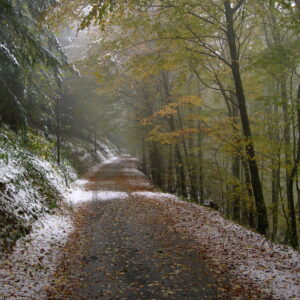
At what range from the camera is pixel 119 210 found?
11.4 meters

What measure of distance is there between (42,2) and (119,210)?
7678 millimetres

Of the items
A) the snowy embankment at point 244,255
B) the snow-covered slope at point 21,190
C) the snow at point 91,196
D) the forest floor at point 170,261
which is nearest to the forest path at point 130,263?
the forest floor at point 170,261

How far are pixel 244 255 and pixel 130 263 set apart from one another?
2534mm

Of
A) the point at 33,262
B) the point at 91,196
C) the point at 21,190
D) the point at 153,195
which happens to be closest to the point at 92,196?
the point at 91,196

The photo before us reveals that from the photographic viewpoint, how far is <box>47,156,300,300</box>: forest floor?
5.05 metres

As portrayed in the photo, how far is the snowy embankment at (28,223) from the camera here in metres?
5.33

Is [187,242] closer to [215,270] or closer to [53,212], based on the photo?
[215,270]

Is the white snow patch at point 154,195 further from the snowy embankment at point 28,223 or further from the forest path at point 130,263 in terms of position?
the snowy embankment at point 28,223

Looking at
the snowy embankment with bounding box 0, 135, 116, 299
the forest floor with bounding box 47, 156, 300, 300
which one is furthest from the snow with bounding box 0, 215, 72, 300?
the forest floor with bounding box 47, 156, 300, 300

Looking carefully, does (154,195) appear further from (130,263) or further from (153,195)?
(130,263)

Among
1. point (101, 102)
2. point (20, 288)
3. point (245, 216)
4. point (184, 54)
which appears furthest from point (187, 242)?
point (101, 102)

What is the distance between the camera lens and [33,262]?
6141 mm

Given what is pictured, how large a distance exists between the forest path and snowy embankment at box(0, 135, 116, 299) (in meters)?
0.36

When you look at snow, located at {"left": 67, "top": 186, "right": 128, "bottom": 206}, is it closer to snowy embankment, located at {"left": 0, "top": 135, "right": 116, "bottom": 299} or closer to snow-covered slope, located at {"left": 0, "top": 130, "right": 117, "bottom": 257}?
snowy embankment, located at {"left": 0, "top": 135, "right": 116, "bottom": 299}
